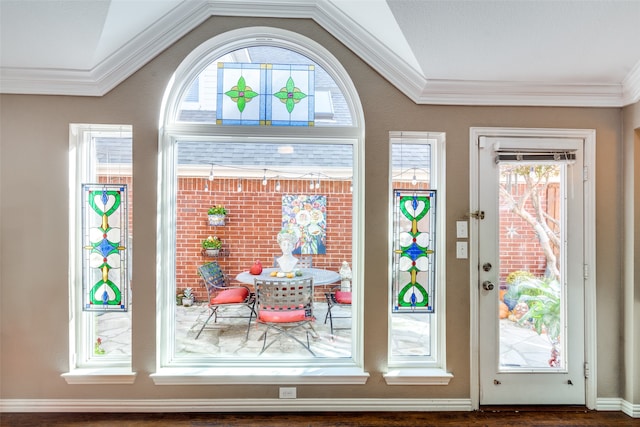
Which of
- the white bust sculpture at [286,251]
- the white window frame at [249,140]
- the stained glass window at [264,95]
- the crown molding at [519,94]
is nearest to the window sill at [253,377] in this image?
the white window frame at [249,140]

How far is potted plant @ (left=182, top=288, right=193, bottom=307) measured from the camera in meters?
2.61

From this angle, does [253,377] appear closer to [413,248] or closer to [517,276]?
[413,248]

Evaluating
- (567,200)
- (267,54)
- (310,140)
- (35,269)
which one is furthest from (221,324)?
(567,200)

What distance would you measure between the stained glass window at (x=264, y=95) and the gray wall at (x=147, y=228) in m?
Result: 0.29

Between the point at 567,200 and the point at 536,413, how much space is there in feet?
5.23

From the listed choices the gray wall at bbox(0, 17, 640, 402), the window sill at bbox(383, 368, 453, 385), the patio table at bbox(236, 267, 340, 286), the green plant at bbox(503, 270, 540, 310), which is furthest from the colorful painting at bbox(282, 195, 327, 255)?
the green plant at bbox(503, 270, 540, 310)

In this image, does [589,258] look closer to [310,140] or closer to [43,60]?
[310,140]

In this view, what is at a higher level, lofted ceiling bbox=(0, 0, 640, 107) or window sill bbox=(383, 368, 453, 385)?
lofted ceiling bbox=(0, 0, 640, 107)

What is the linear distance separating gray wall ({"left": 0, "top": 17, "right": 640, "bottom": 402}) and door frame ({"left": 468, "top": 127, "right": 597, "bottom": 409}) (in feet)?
0.15

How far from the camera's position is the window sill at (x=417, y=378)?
2.43 meters

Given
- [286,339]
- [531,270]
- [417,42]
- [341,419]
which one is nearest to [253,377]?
[286,339]

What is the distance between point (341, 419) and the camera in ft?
7.72

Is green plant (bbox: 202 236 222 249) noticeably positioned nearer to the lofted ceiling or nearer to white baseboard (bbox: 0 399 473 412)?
white baseboard (bbox: 0 399 473 412)

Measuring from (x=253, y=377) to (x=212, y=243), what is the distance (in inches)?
41.0
